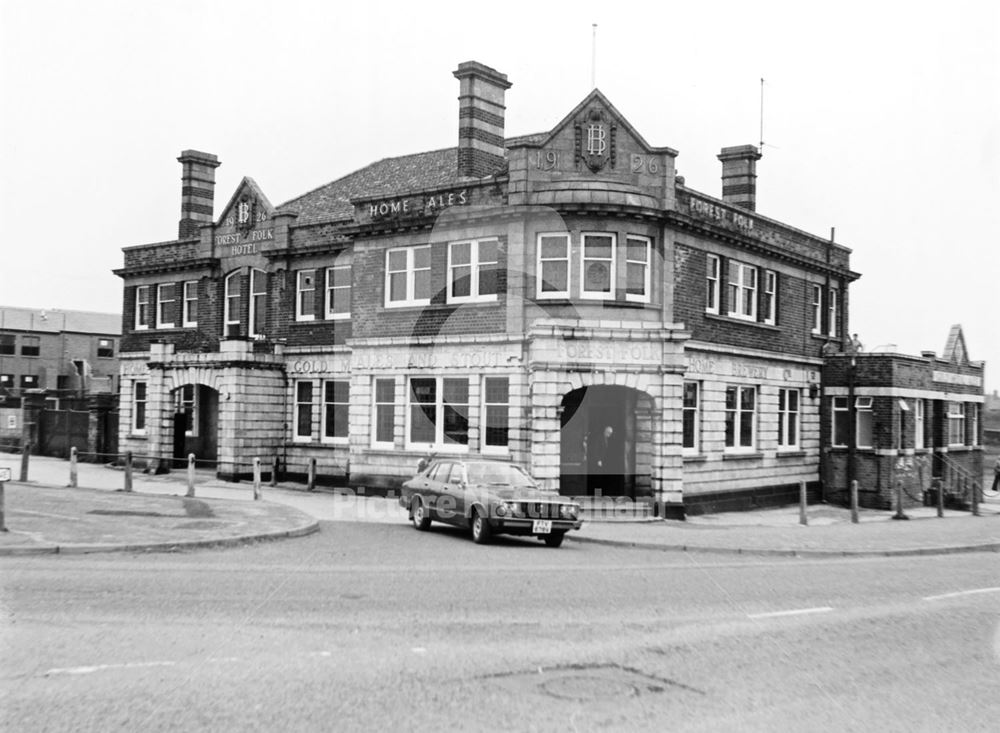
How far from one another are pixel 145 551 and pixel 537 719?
1021 cm

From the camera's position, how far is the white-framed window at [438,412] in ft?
90.8

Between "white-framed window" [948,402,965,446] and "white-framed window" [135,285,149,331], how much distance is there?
30302mm

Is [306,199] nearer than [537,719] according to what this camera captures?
No

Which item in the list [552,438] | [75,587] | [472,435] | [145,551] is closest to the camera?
[75,587]

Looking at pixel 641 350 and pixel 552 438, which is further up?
pixel 641 350

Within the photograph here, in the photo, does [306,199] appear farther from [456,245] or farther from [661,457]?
Result: [661,457]

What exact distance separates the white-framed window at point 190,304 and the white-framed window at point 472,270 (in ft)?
45.7

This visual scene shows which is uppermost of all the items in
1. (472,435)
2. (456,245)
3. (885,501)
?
(456,245)

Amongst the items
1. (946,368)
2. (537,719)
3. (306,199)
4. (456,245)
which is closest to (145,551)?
(537,719)

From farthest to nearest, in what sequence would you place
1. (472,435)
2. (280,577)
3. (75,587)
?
1. (472,435)
2. (280,577)
3. (75,587)

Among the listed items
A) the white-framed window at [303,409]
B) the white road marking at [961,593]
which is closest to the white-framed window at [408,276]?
the white-framed window at [303,409]

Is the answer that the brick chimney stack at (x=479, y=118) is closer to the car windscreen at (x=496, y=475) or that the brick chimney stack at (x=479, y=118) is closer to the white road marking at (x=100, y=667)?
the car windscreen at (x=496, y=475)

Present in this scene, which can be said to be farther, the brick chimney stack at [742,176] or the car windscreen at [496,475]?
the brick chimney stack at [742,176]

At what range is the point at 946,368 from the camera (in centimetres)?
3738
